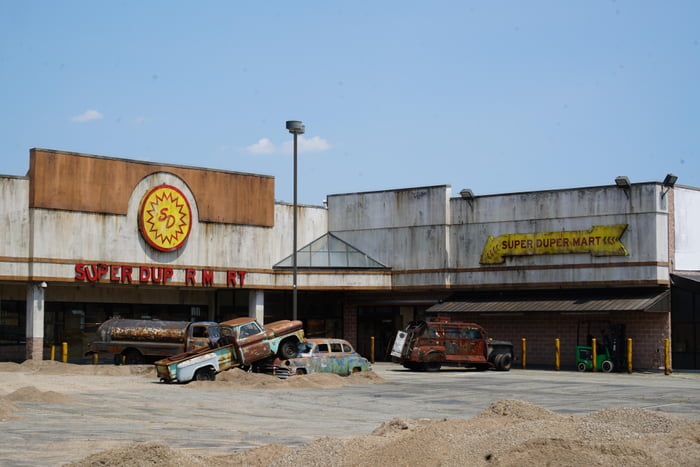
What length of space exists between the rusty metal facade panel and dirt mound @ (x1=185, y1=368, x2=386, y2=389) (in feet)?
46.7

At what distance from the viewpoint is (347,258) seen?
5291 cm

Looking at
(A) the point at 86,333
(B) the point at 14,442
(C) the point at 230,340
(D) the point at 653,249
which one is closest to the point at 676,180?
(D) the point at 653,249

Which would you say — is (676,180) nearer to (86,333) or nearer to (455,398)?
(455,398)

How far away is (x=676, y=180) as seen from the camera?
4584 cm

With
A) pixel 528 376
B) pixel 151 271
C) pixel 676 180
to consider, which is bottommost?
pixel 528 376

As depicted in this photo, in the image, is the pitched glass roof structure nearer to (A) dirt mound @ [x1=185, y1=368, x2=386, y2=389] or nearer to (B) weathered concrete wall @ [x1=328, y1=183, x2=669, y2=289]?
(B) weathered concrete wall @ [x1=328, y1=183, x2=669, y2=289]

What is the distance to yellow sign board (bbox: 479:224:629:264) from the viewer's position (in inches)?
1817

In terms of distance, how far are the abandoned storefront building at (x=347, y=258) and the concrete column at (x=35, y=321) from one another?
0.21ft

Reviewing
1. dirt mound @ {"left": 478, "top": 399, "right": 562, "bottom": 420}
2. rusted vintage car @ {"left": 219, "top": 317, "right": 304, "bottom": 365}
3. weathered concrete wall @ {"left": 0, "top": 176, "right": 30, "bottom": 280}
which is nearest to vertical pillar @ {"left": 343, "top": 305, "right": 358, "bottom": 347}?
rusted vintage car @ {"left": 219, "top": 317, "right": 304, "bottom": 365}

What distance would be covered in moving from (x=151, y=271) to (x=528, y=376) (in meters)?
18.6

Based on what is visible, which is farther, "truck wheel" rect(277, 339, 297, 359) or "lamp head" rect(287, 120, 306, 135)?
"lamp head" rect(287, 120, 306, 135)

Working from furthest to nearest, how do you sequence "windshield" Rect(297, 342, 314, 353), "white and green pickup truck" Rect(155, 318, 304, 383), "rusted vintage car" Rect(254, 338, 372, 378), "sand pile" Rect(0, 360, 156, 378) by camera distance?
"sand pile" Rect(0, 360, 156, 378)
"windshield" Rect(297, 342, 314, 353)
"rusted vintage car" Rect(254, 338, 372, 378)
"white and green pickup truck" Rect(155, 318, 304, 383)

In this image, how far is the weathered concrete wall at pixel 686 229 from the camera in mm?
46125

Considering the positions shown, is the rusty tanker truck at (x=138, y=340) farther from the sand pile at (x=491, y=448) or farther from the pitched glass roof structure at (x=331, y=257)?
the sand pile at (x=491, y=448)
